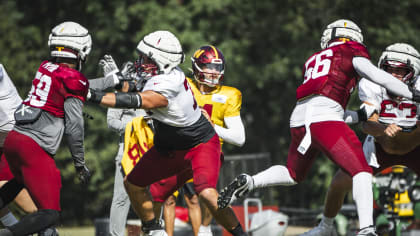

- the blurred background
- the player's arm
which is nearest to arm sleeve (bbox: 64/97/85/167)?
the player's arm

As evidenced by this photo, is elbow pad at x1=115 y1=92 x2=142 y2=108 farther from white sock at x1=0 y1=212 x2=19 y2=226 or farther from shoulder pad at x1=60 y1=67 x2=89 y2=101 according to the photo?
white sock at x1=0 y1=212 x2=19 y2=226

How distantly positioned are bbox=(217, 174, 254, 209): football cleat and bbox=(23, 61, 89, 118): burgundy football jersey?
1370mm

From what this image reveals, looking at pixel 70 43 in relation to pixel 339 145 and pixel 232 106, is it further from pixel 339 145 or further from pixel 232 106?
pixel 339 145

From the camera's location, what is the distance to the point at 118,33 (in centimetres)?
1773

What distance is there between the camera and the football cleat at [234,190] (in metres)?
5.75

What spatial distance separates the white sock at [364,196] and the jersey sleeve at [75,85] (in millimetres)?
2192

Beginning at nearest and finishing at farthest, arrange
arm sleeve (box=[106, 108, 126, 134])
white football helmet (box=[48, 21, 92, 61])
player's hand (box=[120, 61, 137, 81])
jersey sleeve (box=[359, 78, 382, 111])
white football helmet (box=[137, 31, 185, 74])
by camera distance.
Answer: white football helmet (box=[48, 21, 92, 61]) → white football helmet (box=[137, 31, 185, 74]) → player's hand (box=[120, 61, 137, 81]) → jersey sleeve (box=[359, 78, 382, 111]) → arm sleeve (box=[106, 108, 126, 134])

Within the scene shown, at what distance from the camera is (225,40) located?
58.5 feet

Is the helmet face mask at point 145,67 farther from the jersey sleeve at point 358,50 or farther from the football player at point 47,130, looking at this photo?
the jersey sleeve at point 358,50

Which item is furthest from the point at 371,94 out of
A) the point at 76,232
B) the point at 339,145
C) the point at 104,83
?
the point at 76,232

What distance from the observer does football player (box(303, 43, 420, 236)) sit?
640 centimetres

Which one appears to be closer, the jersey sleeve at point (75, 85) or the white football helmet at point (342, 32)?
the jersey sleeve at point (75, 85)

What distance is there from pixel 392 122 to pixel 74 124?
3007 millimetres

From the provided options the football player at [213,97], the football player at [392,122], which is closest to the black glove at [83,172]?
the football player at [213,97]
